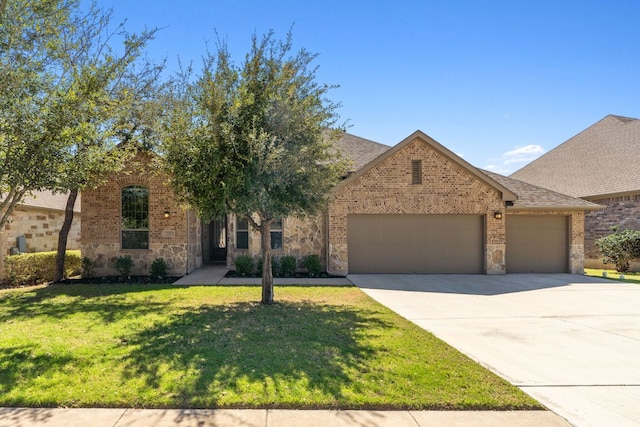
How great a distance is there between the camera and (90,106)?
5.42 m

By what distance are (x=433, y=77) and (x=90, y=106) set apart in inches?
416

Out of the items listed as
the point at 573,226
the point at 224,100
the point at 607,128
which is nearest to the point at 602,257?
the point at 573,226

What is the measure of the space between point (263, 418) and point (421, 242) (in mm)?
10634

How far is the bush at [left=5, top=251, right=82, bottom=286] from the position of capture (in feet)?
36.0

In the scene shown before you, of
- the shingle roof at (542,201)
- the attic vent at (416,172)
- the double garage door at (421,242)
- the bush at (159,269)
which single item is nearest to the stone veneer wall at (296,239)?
the double garage door at (421,242)

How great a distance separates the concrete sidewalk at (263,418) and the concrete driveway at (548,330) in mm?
733

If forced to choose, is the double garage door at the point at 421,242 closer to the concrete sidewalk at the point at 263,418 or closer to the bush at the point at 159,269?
the bush at the point at 159,269

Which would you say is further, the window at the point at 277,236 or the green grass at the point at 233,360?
the window at the point at 277,236

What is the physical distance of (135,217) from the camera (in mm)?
12477

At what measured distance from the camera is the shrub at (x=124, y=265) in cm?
1201

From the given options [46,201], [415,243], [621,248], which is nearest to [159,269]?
[46,201]

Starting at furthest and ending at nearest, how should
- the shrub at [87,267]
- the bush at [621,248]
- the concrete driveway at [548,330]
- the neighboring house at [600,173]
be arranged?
the neighboring house at [600,173]
the bush at [621,248]
the shrub at [87,267]
the concrete driveway at [548,330]

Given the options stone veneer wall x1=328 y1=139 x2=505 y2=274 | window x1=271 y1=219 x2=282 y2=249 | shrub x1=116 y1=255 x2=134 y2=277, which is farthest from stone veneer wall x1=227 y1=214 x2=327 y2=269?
shrub x1=116 y1=255 x2=134 y2=277

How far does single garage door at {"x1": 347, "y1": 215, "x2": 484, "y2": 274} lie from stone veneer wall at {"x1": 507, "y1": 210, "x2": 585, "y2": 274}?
2072 millimetres
